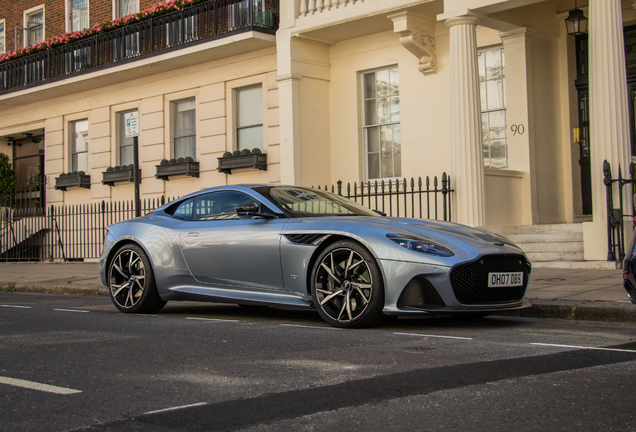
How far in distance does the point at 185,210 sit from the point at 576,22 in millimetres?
8973

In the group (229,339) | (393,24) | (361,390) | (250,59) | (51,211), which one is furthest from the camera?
(51,211)

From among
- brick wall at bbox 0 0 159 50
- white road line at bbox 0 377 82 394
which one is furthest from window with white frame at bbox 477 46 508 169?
white road line at bbox 0 377 82 394

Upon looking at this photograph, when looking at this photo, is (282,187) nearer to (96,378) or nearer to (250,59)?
(96,378)

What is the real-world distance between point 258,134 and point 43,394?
14.2m

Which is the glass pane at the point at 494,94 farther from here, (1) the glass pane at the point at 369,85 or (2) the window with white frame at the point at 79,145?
(2) the window with white frame at the point at 79,145

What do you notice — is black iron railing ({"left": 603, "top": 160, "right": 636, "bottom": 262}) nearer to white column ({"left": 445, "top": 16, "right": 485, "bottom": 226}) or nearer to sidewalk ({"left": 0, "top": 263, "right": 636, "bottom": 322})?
sidewalk ({"left": 0, "top": 263, "right": 636, "bottom": 322})

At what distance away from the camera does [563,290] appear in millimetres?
8656

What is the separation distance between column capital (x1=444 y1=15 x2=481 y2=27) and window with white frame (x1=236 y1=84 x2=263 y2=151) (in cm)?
608

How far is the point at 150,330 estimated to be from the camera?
6.72 metres

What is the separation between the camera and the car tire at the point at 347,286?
20.6ft

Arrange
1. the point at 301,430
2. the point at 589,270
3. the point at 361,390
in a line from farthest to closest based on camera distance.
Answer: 1. the point at 589,270
2. the point at 361,390
3. the point at 301,430

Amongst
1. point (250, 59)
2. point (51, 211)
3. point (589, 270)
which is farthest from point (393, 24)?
point (51, 211)

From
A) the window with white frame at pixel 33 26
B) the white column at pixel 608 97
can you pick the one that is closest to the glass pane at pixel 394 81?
the white column at pixel 608 97

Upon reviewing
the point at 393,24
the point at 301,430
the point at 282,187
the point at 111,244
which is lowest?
the point at 301,430
